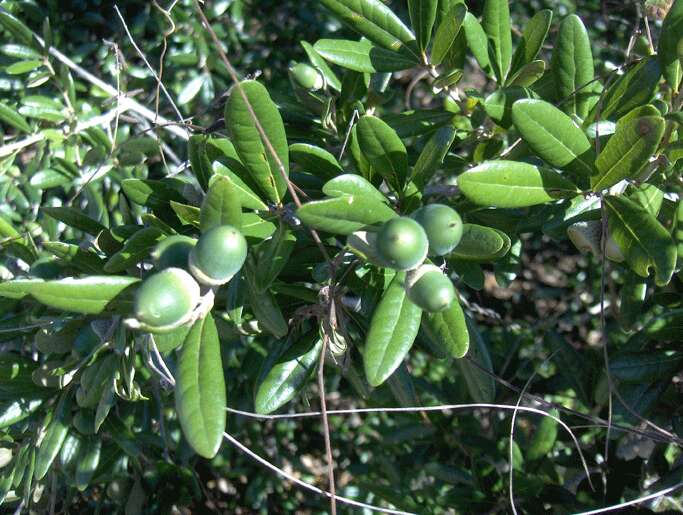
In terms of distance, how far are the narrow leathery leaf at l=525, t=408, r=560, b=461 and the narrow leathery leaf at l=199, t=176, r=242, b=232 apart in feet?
3.49

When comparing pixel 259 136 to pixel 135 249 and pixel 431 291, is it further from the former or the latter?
pixel 431 291

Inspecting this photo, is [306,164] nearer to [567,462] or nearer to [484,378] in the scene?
[484,378]

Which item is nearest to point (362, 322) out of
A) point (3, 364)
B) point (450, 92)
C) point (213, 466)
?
point (450, 92)

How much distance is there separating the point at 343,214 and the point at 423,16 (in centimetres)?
53

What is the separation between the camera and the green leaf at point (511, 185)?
102 centimetres

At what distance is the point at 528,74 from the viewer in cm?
131

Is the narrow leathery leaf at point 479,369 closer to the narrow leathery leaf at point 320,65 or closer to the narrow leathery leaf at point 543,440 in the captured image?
the narrow leathery leaf at point 543,440

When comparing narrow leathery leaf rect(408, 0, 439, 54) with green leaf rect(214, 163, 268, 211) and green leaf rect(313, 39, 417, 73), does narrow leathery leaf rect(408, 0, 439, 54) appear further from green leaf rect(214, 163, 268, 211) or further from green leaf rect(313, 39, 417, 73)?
green leaf rect(214, 163, 268, 211)

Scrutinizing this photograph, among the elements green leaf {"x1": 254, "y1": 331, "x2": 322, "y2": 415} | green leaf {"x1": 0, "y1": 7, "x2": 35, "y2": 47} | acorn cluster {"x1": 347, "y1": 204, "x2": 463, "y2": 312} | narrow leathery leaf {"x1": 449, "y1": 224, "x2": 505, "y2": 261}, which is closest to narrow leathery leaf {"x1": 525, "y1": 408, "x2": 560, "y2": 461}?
green leaf {"x1": 254, "y1": 331, "x2": 322, "y2": 415}

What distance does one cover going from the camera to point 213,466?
7.44ft

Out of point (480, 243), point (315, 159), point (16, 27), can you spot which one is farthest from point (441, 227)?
point (16, 27)

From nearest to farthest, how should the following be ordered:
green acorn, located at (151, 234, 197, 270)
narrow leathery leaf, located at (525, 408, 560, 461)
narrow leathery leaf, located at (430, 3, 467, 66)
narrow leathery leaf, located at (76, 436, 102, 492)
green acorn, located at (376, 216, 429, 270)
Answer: green acorn, located at (376, 216, 429, 270) < green acorn, located at (151, 234, 197, 270) < narrow leathery leaf, located at (430, 3, 467, 66) < narrow leathery leaf, located at (76, 436, 102, 492) < narrow leathery leaf, located at (525, 408, 560, 461)

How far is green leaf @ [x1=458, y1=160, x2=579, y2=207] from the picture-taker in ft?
3.35

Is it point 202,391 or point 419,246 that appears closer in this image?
point 419,246
